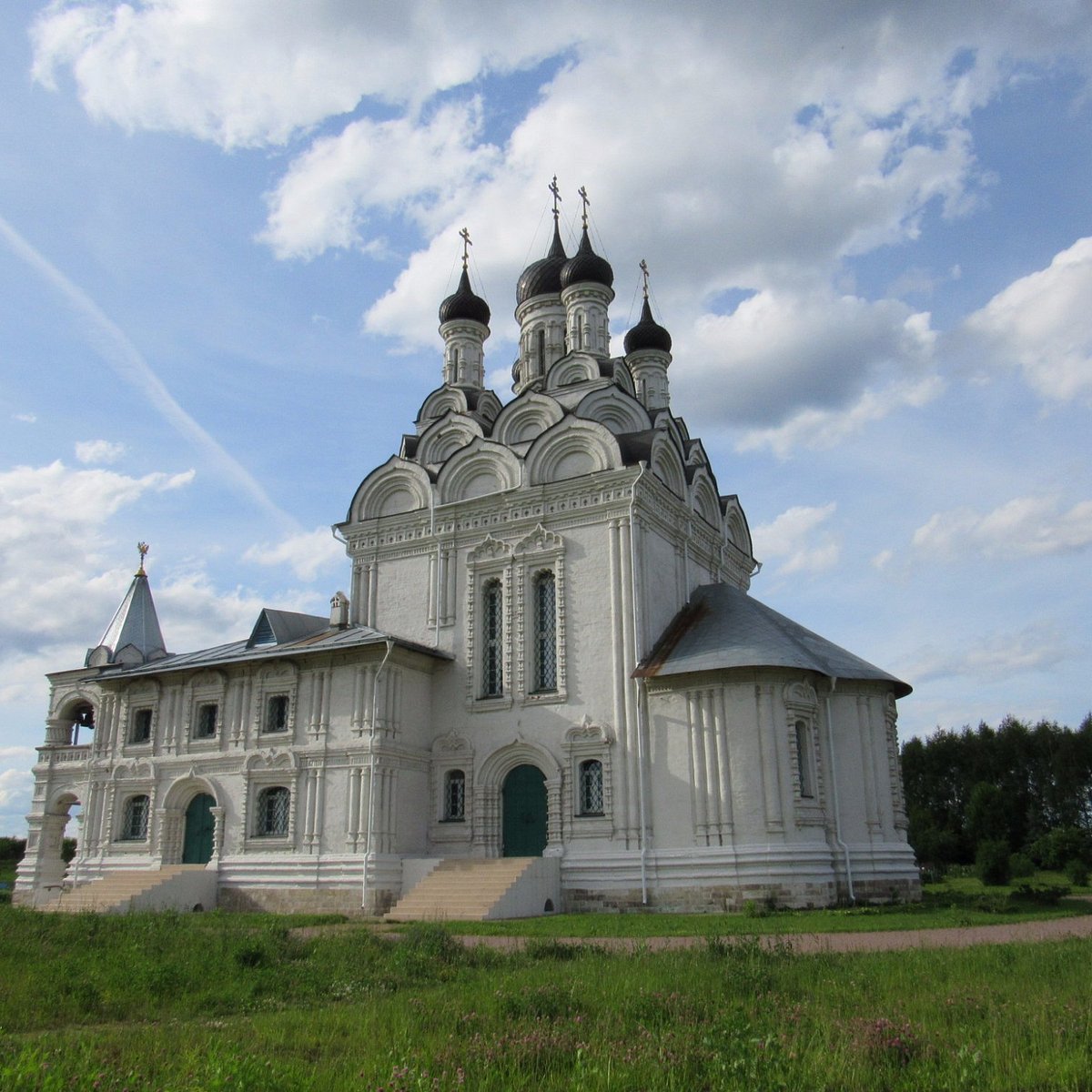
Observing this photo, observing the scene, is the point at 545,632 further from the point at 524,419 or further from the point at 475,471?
the point at 524,419

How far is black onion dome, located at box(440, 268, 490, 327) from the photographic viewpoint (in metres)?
25.2

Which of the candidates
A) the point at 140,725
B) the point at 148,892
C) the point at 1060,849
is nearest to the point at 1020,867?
the point at 1060,849

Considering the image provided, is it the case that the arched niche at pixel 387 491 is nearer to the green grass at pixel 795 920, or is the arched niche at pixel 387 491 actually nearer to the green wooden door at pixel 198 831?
the green wooden door at pixel 198 831

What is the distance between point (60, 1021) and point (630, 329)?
21451 mm

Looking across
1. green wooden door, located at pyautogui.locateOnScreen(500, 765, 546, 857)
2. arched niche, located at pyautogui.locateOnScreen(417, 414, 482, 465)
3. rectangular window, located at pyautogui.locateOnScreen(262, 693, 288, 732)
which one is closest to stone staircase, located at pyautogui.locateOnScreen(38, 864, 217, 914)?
rectangular window, located at pyautogui.locateOnScreen(262, 693, 288, 732)

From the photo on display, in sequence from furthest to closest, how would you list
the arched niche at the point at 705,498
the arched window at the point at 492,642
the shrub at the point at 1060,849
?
the shrub at the point at 1060,849, the arched niche at the point at 705,498, the arched window at the point at 492,642

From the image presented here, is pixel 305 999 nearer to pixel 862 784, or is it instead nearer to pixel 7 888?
pixel 862 784

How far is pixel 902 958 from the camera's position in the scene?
8.32 meters

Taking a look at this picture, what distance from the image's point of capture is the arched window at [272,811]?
1845 cm

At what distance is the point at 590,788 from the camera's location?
17.5 meters

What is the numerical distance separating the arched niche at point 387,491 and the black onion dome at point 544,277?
6284 millimetres

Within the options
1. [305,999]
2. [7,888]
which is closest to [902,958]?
[305,999]

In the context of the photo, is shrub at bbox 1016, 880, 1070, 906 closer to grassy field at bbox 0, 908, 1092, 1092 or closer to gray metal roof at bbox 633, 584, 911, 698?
gray metal roof at bbox 633, 584, 911, 698

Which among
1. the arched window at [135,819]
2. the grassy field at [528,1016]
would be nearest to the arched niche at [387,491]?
the arched window at [135,819]
